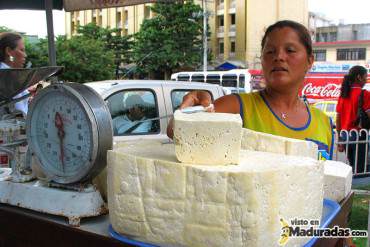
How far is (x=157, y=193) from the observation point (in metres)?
1.03

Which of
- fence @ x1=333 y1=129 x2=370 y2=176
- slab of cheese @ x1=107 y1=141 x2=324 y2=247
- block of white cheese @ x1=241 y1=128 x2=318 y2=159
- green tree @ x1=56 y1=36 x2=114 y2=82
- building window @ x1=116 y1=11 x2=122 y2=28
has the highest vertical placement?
building window @ x1=116 y1=11 x2=122 y2=28

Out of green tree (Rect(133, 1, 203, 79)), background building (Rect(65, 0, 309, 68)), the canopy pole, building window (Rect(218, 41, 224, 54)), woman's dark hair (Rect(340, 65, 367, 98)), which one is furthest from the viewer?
building window (Rect(218, 41, 224, 54))

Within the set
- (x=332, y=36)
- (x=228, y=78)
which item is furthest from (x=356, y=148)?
(x=332, y=36)

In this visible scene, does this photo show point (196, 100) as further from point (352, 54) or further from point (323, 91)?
point (352, 54)

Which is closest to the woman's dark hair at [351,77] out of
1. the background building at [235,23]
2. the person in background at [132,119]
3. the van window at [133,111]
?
the van window at [133,111]

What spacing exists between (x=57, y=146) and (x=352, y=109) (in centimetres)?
533

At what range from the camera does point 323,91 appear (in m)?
20.1

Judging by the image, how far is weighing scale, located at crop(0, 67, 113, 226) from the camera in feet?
4.19

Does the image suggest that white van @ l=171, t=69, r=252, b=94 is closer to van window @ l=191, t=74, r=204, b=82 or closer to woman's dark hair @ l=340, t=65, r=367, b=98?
van window @ l=191, t=74, r=204, b=82

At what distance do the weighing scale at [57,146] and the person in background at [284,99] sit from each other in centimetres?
67

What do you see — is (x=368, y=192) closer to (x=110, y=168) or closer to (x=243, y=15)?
(x=110, y=168)

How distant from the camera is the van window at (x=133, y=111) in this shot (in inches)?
196

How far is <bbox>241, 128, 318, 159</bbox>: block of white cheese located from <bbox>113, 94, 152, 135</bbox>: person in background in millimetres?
3660

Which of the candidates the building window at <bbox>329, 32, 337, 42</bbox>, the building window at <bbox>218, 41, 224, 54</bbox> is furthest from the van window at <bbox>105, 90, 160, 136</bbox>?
the building window at <bbox>329, 32, 337, 42</bbox>
